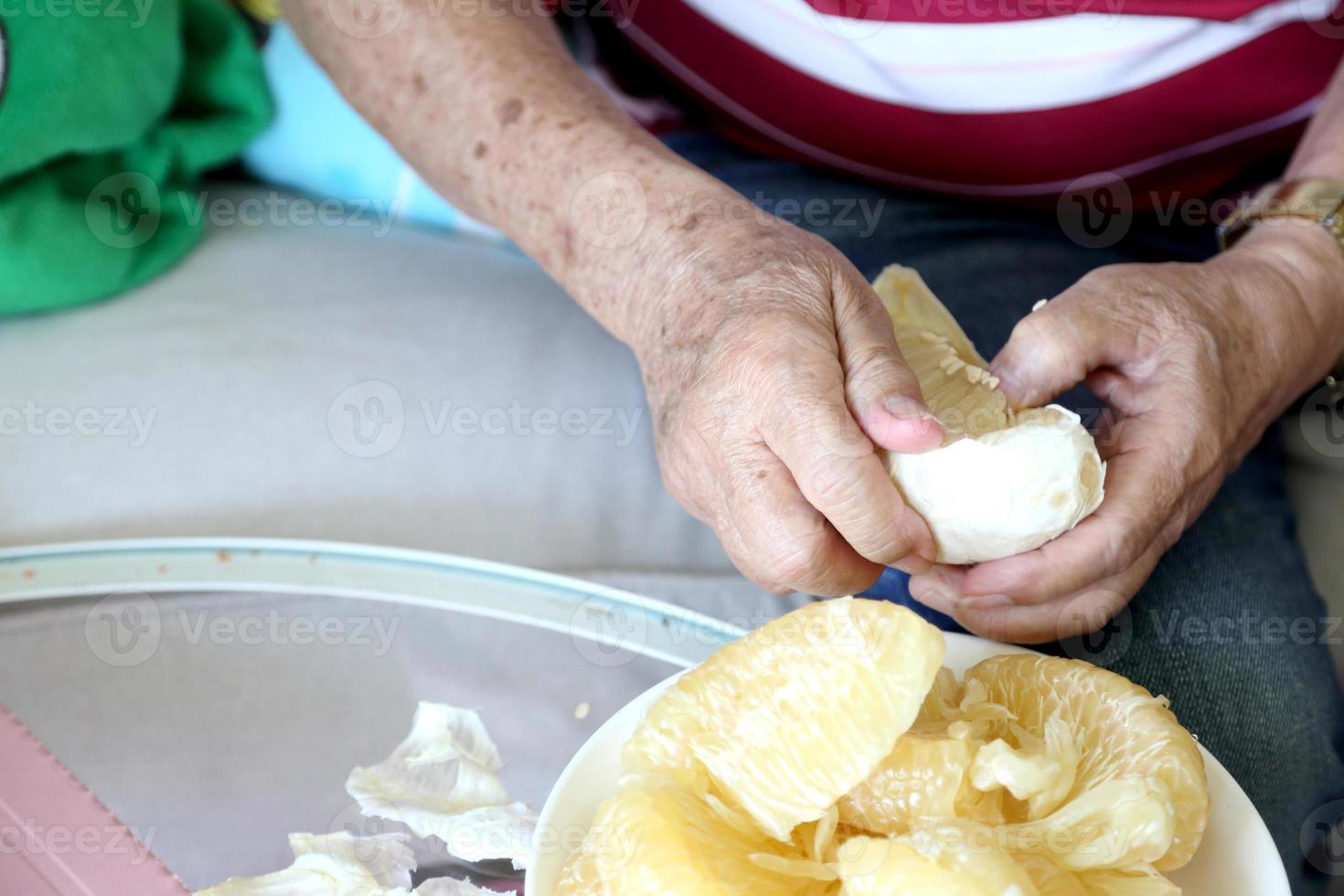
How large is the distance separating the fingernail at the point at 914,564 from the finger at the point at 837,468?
5 cm

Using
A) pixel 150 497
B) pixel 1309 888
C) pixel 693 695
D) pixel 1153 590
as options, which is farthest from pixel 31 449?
pixel 1309 888

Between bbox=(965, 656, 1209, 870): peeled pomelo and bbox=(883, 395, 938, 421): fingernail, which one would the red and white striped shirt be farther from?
bbox=(965, 656, 1209, 870): peeled pomelo

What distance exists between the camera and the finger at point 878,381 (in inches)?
26.1

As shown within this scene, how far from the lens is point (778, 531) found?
0.69 metres

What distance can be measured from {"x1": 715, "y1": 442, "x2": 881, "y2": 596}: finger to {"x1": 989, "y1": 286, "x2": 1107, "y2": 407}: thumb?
17cm

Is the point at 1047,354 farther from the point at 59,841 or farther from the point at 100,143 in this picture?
the point at 100,143

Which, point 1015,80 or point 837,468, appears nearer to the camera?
point 837,468

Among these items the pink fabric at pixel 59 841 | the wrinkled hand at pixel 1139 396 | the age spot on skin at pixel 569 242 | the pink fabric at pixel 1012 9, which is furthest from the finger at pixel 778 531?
the pink fabric at pixel 1012 9

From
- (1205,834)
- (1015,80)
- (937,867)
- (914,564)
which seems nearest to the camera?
(937,867)

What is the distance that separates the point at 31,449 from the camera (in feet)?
2.88

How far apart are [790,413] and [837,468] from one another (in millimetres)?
44

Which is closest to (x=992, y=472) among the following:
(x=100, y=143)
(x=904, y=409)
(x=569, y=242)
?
(x=904, y=409)

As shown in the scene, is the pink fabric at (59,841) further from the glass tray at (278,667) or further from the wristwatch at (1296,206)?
the wristwatch at (1296,206)

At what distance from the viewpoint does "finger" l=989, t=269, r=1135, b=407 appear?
76 centimetres
